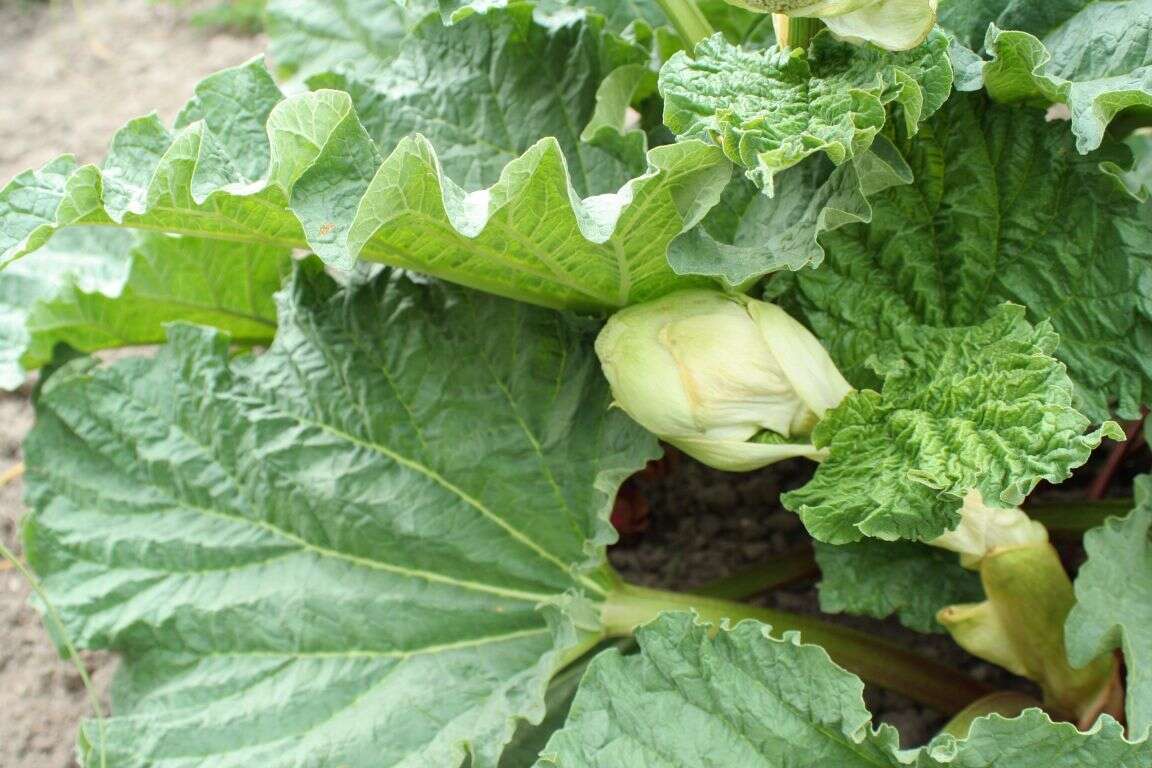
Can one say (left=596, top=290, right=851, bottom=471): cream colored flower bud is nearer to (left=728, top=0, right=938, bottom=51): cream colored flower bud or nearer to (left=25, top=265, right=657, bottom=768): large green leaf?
(left=25, top=265, right=657, bottom=768): large green leaf

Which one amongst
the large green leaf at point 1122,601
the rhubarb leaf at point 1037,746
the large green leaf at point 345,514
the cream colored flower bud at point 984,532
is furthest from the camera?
the large green leaf at point 345,514

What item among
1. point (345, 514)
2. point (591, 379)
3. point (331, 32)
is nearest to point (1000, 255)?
point (591, 379)

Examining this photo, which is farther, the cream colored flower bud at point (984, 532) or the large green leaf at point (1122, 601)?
the cream colored flower bud at point (984, 532)

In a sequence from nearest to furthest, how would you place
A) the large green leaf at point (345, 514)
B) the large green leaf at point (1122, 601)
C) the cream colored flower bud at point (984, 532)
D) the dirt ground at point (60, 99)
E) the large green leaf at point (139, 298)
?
the large green leaf at point (1122, 601), the cream colored flower bud at point (984, 532), the large green leaf at point (345, 514), the large green leaf at point (139, 298), the dirt ground at point (60, 99)

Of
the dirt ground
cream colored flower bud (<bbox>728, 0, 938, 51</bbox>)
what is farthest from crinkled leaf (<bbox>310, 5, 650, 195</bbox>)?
the dirt ground

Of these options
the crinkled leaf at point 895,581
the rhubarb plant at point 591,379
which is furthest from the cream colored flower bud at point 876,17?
the crinkled leaf at point 895,581

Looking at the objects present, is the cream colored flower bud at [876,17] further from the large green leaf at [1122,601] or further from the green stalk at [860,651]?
the green stalk at [860,651]

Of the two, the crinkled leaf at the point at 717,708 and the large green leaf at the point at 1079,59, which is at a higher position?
the large green leaf at the point at 1079,59

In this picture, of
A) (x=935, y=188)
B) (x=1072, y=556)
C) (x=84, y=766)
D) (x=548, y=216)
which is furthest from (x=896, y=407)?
(x=84, y=766)
